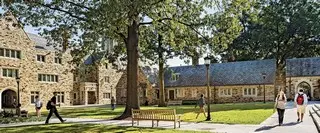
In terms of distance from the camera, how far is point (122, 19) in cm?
1761

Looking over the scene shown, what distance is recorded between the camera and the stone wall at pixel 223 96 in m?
46.7

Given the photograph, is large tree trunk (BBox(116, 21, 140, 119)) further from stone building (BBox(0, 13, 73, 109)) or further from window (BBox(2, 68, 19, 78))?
window (BBox(2, 68, 19, 78))

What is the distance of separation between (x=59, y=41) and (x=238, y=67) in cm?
3311

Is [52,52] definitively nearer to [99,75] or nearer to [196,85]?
[99,75]

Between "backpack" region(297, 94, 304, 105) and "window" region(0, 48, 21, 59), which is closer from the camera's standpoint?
"backpack" region(297, 94, 304, 105)

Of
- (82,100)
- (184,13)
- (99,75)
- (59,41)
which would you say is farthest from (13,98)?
(184,13)

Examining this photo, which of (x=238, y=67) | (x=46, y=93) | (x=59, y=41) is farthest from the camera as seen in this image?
(x=238, y=67)

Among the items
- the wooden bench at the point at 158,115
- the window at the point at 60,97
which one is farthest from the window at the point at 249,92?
the wooden bench at the point at 158,115

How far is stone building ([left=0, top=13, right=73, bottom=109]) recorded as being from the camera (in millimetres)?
40812

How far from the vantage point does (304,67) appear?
4572 centimetres

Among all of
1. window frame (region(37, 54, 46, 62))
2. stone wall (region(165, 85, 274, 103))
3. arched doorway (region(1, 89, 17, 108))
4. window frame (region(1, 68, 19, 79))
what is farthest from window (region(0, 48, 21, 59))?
stone wall (region(165, 85, 274, 103))

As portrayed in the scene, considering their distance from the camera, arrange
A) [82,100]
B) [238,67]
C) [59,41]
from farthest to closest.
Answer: [82,100] < [238,67] < [59,41]

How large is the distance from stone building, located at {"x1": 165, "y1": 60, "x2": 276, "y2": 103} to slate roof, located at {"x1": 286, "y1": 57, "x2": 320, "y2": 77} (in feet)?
6.94

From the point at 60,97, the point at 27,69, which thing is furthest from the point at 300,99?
the point at 60,97
